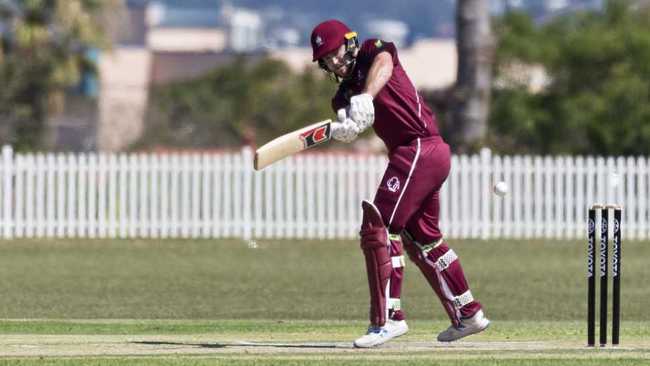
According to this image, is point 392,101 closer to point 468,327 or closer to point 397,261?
point 397,261

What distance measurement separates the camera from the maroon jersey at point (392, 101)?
10016 mm

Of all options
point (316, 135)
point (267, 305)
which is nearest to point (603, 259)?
point (316, 135)

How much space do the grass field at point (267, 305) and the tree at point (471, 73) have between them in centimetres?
368

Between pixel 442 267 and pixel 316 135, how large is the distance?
4.30 feet

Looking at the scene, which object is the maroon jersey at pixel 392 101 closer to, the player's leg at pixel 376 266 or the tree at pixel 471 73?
the player's leg at pixel 376 266

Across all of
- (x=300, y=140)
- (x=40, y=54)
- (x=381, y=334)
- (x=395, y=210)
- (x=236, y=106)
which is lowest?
(x=381, y=334)

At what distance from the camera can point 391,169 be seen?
1014 centimetres

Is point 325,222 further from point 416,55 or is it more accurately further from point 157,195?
point 416,55

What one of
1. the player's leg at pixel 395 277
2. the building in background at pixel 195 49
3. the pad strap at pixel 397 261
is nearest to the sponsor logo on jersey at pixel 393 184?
the player's leg at pixel 395 277

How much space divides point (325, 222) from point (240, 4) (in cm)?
17320

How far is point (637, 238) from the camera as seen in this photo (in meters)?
24.5

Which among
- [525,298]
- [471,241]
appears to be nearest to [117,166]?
[471,241]

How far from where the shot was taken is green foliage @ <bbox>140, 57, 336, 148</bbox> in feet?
129

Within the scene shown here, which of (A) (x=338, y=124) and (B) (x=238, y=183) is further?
(B) (x=238, y=183)
